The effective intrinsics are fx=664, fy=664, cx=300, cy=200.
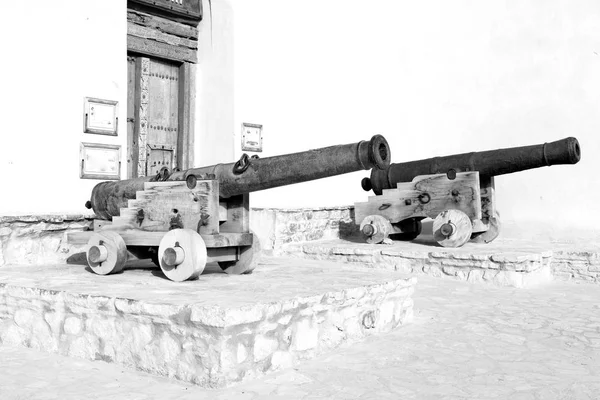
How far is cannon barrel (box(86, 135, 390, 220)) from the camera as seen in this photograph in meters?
4.50

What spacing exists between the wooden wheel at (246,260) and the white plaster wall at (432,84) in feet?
10.6

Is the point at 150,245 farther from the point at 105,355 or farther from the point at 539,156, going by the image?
the point at 539,156

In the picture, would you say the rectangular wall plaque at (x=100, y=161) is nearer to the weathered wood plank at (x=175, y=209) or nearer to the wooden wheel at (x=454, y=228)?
the weathered wood plank at (x=175, y=209)

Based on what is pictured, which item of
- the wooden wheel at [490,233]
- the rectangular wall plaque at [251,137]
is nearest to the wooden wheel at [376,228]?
the wooden wheel at [490,233]

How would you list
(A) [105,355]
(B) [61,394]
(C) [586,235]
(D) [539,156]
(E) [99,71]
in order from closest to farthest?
(B) [61,394]
(A) [105,355]
(E) [99,71]
(D) [539,156]
(C) [586,235]

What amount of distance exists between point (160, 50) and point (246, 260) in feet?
13.5

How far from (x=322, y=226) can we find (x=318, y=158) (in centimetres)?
433

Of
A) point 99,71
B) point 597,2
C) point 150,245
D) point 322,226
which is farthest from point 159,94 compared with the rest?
point 597,2

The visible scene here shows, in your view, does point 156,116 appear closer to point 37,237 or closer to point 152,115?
point 152,115

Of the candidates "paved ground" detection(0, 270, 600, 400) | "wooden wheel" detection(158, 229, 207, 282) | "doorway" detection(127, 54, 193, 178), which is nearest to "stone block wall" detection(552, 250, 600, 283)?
"paved ground" detection(0, 270, 600, 400)

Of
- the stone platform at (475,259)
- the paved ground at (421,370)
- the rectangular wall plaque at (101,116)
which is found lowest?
the paved ground at (421,370)

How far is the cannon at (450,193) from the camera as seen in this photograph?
7293mm

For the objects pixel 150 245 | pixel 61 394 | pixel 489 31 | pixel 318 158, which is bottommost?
pixel 61 394

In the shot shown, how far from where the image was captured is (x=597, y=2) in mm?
9594
